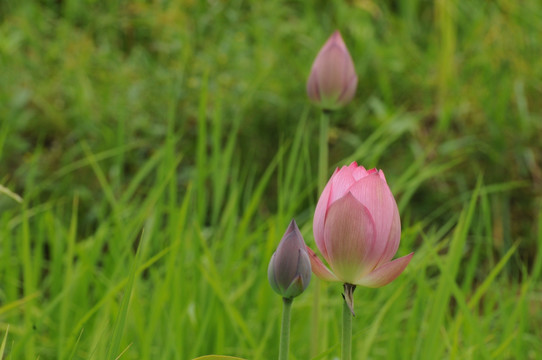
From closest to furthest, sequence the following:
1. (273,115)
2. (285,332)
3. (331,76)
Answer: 1. (285,332)
2. (331,76)
3. (273,115)

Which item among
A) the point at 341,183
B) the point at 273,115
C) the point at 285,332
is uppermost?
the point at 341,183

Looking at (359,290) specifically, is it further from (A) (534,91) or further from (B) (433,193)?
(A) (534,91)

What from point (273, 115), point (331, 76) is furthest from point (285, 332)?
point (273, 115)

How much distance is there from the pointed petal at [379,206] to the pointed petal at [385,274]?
0.4 inches

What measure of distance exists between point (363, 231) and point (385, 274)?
38mm

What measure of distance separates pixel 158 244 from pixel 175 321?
37 centimetres

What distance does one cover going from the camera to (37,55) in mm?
2521

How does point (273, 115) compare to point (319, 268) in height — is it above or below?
below

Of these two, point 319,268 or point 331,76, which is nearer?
point 319,268

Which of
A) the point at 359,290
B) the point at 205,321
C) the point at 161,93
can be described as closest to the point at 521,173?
the point at 359,290

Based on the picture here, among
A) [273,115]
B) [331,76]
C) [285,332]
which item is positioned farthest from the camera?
[273,115]

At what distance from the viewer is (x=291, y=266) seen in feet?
1.76

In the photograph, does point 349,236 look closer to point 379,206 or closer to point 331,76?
point 379,206

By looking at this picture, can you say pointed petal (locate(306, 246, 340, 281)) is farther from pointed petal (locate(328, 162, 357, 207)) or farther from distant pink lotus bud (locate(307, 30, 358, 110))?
distant pink lotus bud (locate(307, 30, 358, 110))
